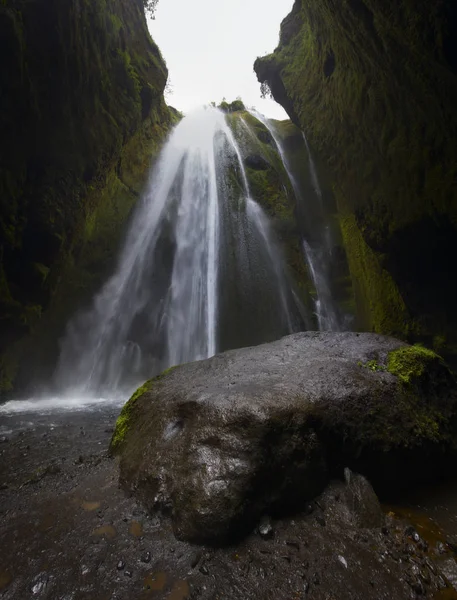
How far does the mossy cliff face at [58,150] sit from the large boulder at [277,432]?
602 centimetres

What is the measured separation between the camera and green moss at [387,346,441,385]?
339 cm

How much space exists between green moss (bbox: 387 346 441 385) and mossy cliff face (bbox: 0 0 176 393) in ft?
26.5

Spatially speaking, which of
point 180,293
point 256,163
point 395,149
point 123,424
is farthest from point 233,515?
point 256,163

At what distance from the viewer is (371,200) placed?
9281 millimetres

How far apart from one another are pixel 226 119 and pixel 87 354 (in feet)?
55.8

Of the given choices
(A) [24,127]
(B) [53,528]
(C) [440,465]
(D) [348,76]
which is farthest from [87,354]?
(D) [348,76]

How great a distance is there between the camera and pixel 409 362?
11.6ft

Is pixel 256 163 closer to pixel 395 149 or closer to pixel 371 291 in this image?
pixel 395 149

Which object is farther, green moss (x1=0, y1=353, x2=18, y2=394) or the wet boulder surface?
green moss (x1=0, y1=353, x2=18, y2=394)

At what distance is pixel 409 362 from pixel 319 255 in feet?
31.1

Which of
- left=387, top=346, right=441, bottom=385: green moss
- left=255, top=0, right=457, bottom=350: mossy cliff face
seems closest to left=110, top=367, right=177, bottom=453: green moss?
left=387, top=346, right=441, bottom=385: green moss

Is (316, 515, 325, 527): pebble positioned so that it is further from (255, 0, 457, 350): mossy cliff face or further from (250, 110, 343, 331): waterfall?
(250, 110, 343, 331): waterfall

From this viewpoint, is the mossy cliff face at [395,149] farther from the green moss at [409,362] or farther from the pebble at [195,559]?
the pebble at [195,559]

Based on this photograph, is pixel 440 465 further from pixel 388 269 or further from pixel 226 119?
pixel 226 119
